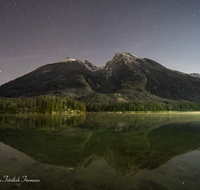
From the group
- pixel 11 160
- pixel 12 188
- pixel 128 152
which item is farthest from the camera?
pixel 128 152

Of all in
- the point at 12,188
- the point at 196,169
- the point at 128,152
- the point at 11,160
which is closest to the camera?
the point at 12,188

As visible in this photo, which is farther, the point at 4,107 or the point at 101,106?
the point at 101,106

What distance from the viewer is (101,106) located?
19738 centimetres

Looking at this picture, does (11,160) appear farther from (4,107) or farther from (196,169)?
(4,107)

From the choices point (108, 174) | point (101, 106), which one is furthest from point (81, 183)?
point (101, 106)

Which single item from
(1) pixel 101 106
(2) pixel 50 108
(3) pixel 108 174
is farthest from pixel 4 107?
(3) pixel 108 174

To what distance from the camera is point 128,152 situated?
1273 centimetres

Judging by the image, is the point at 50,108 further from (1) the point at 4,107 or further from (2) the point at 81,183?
(2) the point at 81,183

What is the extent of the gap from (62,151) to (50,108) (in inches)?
4401

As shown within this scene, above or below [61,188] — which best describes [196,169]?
below

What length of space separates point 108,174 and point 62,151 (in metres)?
5.79

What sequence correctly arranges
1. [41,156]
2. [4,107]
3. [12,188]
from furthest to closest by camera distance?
[4,107], [41,156], [12,188]

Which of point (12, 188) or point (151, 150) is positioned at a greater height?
point (12, 188)

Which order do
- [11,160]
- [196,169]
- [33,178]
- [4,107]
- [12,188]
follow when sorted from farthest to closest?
1. [4,107]
2. [11,160]
3. [196,169]
4. [33,178]
5. [12,188]
